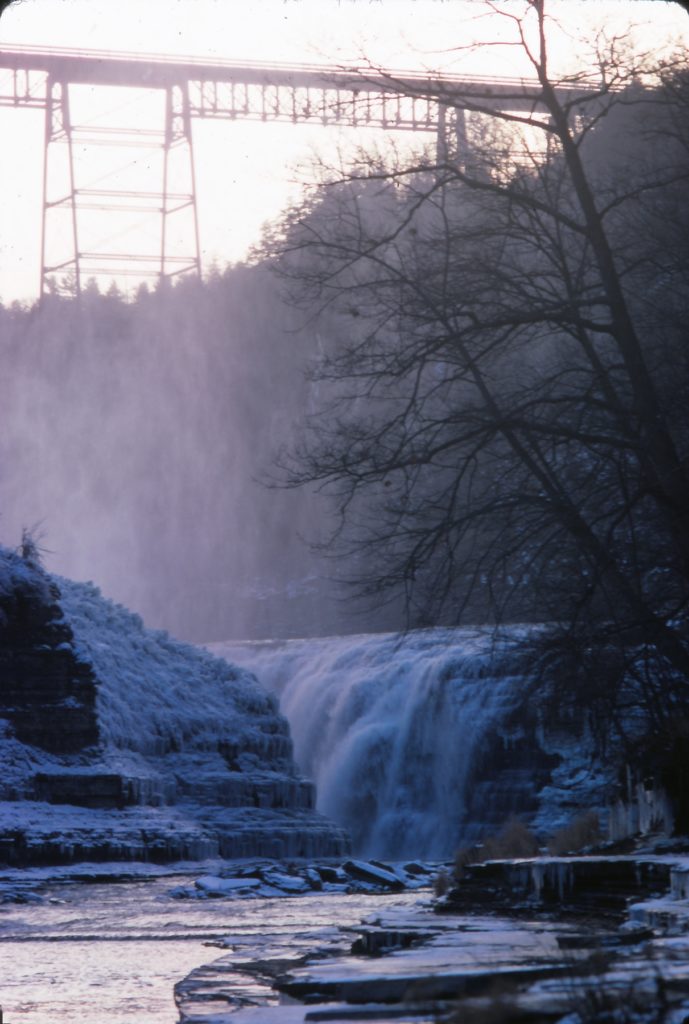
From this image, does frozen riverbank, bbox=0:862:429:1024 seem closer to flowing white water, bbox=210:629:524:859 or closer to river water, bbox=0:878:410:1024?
river water, bbox=0:878:410:1024

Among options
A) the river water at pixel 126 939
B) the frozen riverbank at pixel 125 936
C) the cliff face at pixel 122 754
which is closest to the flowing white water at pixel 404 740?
the cliff face at pixel 122 754

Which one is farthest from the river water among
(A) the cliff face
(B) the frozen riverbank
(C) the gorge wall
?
(C) the gorge wall

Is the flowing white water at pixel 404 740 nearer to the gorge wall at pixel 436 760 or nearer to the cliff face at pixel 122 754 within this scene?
the gorge wall at pixel 436 760

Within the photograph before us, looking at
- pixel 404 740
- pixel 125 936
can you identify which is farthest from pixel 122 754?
pixel 125 936

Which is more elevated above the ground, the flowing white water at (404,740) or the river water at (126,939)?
the flowing white water at (404,740)

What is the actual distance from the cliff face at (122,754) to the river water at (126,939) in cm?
334

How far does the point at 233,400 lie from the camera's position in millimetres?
83438

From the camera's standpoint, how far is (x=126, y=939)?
1273 cm

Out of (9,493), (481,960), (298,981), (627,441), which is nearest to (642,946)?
(481,960)

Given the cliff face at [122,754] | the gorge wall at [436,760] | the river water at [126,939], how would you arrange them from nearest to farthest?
the river water at [126,939]
the cliff face at [122,754]
the gorge wall at [436,760]

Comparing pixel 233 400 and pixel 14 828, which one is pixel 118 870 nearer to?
pixel 14 828

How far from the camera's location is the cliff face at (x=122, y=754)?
2386cm

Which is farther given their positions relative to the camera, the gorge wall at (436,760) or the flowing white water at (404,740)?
the flowing white water at (404,740)

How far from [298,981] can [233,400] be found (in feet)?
253
